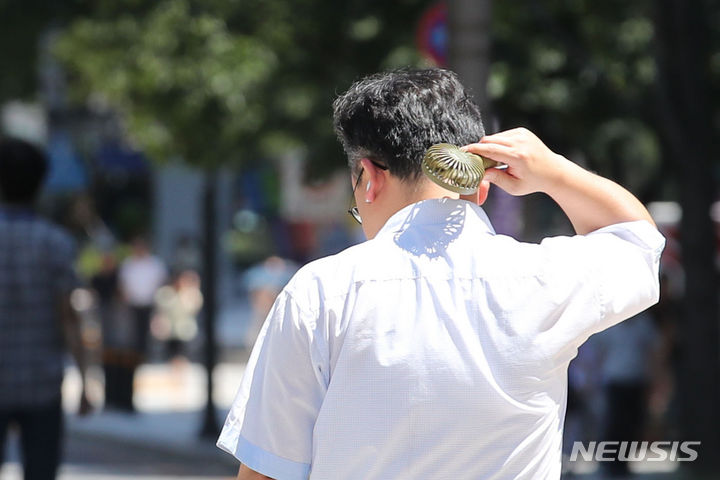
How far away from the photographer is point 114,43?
11.4 m

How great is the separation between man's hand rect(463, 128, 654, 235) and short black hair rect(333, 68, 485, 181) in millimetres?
79

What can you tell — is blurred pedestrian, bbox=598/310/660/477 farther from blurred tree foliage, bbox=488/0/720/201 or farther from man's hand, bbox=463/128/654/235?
man's hand, bbox=463/128/654/235

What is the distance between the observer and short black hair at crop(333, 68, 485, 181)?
223cm

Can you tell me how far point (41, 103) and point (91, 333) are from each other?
11.1 m

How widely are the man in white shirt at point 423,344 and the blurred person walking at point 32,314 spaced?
2.95 meters

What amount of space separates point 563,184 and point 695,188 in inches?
323

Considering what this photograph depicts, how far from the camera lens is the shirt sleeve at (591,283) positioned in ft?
7.16

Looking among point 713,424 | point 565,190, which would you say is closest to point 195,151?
point 713,424

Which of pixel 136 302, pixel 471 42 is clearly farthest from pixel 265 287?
pixel 471 42

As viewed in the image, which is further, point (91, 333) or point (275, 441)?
point (91, 333)

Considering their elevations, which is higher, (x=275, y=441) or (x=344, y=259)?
(x=344, y=259)

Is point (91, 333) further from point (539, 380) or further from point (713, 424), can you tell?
point (539, 380)

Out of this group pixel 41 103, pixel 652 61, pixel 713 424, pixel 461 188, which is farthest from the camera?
pixel 41 103

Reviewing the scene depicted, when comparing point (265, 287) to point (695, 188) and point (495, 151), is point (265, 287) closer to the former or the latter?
point (695, 188)
